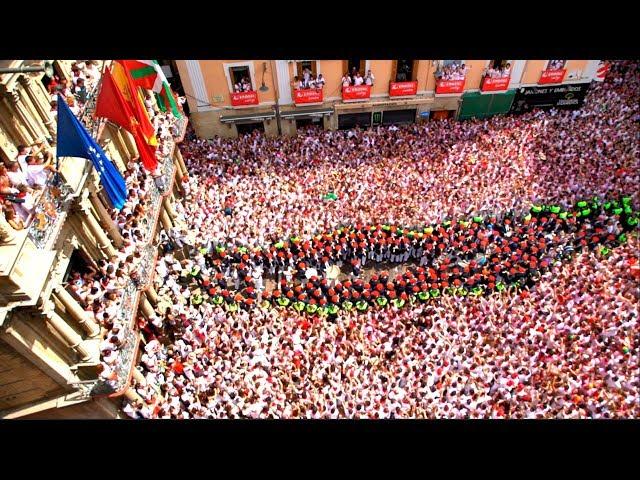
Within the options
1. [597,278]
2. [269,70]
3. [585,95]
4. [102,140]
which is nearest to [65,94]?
[102,140]

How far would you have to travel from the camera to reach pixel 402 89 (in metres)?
25.7

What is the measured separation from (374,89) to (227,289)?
47.9ft

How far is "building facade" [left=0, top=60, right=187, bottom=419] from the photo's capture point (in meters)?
11.0

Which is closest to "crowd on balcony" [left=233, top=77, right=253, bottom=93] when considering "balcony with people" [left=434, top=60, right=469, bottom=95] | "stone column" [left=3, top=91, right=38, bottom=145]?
"balcony with people" [left=434, top=60, right=469, bottom=95]

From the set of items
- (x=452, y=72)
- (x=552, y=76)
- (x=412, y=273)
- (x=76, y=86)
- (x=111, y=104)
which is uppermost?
(x=552, y=76)

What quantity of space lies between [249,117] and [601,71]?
66.6ft

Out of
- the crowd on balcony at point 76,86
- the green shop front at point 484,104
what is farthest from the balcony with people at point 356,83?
the crowd on balcony at point 76,86

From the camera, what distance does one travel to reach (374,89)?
2595cm

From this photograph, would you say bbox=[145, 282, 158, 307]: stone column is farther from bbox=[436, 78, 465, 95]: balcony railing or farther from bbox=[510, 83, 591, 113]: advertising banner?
bbox=[510, 83, 591, 113]: advertising banner

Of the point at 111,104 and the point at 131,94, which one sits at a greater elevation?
the point at 131,94

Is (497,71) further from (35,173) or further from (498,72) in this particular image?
(35,173)

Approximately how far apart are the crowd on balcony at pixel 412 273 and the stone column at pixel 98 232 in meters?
2.56

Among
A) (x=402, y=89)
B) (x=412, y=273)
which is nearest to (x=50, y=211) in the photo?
(x=412, y=273)
